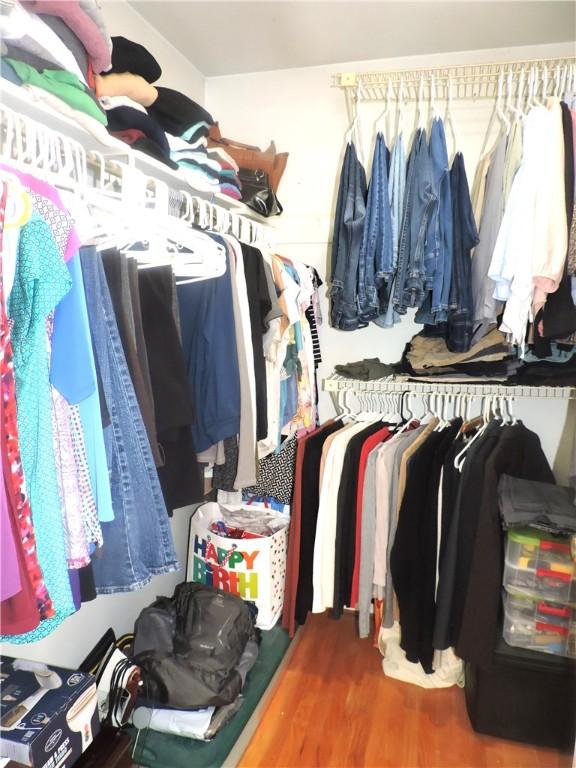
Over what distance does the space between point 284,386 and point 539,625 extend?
1188mm

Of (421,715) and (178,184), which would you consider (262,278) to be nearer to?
(178,184)

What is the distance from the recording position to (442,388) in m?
2.16

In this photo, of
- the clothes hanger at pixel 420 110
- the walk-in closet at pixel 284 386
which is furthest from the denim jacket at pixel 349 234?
the clothes hanger at pixel 420 110

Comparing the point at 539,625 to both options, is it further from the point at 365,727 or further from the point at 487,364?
the point at 487,364

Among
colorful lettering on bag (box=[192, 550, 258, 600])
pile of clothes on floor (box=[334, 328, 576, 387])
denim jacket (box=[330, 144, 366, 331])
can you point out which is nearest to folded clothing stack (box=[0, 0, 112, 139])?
denim jacket (box=[330, 144, 366, 331])

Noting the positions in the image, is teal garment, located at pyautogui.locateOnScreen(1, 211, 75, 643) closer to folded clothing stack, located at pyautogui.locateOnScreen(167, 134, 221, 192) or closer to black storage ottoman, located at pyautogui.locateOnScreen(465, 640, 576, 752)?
folded clothing stack, located at pyautogui.locateOnScreen(167, 134, 221, 192)

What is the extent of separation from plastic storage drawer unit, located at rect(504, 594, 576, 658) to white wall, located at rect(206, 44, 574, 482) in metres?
0.84

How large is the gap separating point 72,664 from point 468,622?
53.2 inches

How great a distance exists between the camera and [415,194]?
6.54ft

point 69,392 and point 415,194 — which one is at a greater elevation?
point 415,194

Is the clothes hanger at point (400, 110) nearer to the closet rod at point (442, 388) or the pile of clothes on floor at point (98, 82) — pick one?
the pile of clothes on floor at point (98, 82)

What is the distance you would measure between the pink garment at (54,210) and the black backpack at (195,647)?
1486 mm

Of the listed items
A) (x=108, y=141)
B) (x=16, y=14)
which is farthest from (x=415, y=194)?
(x=16, y=14)

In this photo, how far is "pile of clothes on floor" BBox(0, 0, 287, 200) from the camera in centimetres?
108
